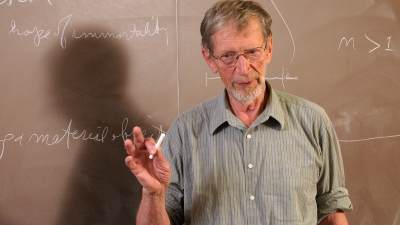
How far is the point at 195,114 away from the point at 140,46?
1.32 feet

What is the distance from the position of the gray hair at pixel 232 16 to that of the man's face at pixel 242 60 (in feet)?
0.05

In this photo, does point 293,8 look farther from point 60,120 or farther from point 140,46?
point 60,120

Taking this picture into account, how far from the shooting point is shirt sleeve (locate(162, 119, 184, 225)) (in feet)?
4.55

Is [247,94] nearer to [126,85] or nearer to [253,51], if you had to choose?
[253,51]

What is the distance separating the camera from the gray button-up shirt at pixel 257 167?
1.31 metres

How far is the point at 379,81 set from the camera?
1.79 m

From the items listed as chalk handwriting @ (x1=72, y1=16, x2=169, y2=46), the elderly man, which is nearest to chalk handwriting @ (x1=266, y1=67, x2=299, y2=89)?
the elderly man

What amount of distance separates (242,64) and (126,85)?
1.89 feet

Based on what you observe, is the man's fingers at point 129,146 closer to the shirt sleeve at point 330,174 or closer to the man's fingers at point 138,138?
the man's fingers at point 138,138

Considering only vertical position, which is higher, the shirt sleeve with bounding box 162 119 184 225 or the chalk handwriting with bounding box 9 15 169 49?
the chalk handwriting with bounding box 9 15 169 49

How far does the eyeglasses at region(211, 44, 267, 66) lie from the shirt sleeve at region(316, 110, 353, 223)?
282 mm

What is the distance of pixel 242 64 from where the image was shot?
4.12 feet

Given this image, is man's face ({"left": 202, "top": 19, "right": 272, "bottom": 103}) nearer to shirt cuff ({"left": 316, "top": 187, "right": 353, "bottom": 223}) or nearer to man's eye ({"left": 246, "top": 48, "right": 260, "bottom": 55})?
man's eye ({"left": 246, "top": 48, "right": 260, "bottom": 55})

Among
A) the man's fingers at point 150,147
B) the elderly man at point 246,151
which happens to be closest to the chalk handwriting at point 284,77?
the elderly man at point 246,151
